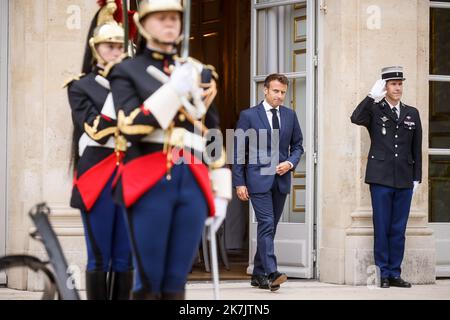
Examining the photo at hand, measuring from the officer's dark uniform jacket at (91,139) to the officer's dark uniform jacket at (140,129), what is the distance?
0.88 metres

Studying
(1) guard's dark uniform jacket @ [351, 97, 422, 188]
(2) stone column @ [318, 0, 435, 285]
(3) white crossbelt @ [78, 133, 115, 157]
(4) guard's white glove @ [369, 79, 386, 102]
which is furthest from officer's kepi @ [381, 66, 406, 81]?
(3) white crossbelt @ [78, 133, 115, 157]

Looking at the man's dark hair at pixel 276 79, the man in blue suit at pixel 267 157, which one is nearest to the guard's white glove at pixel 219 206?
Result: the man in blue suit at pixel 267 157

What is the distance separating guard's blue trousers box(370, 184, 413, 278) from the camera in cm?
978

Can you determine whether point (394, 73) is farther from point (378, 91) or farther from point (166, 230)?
point (166, 230)

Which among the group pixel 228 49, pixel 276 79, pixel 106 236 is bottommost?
pixel 106 236

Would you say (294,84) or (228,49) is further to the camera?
(228,49)

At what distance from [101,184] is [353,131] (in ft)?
14.4

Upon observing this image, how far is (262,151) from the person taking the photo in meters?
9.76

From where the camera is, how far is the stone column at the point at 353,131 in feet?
32.8

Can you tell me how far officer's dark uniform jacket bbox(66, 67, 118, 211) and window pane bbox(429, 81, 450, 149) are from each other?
5.20 meters

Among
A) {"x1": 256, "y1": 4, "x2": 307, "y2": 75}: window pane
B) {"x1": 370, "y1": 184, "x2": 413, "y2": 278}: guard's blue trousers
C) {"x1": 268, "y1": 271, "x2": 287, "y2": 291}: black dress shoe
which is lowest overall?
{"x1": 268, "y1": 271, "x2": 287, "y2": 291}: black dress shoe

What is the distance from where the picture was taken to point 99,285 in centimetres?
612

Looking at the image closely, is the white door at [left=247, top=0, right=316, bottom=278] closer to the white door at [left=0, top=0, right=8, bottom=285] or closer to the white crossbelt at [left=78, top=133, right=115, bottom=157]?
the white door at [left=0, top=0, right=8, bottom=285]

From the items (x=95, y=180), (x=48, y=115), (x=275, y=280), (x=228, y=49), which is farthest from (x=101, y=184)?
(x=228, y=49)
